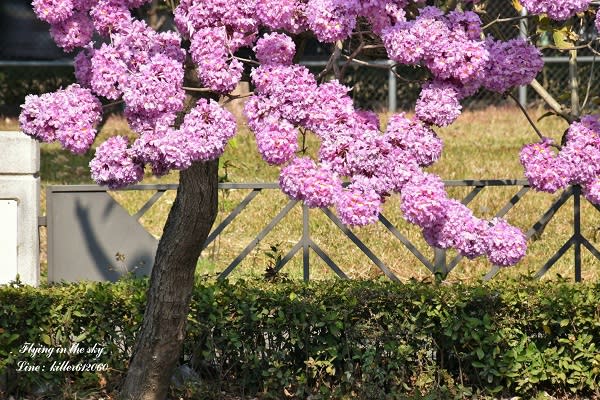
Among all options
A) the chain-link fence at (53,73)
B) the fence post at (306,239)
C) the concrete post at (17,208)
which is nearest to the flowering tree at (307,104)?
the concrete post at (17,208)

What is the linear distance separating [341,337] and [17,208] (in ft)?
7.45

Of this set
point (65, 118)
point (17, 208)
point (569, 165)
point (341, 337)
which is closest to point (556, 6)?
point (569, 165)

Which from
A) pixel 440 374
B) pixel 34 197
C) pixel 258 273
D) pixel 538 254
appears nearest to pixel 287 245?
pixel 258 273

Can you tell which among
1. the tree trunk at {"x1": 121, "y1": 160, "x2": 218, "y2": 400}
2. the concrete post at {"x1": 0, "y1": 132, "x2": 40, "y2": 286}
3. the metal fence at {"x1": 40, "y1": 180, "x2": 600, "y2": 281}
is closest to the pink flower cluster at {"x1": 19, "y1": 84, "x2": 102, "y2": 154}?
the tree trunk at {"x1": 121, "y1": 160, "x2": 218, "y2": 400}

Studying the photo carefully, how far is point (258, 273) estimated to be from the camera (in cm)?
869

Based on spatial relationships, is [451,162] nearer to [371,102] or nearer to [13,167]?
[371,102]

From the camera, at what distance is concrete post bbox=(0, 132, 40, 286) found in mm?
6852

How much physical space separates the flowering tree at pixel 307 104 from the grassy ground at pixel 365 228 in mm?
2689

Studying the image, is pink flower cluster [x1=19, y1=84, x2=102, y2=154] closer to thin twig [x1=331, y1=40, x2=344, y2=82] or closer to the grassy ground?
thin twig [x1=331, y1=40, x2=344, y2=82]

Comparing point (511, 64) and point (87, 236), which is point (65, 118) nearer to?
point (511, 64)

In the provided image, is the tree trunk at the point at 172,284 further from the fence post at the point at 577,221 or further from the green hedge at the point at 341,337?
the fence post at the point at 577,221

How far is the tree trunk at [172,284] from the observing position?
4.84m

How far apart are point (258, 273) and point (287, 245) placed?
0.70 m

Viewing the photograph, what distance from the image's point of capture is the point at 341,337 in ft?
19.7
